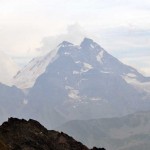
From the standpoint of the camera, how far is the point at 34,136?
171m

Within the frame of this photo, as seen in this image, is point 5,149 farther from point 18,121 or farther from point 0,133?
point 18,121

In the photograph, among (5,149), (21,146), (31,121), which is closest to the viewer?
(5,149)

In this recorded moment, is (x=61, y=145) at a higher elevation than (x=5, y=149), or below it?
higher

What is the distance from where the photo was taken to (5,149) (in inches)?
5162

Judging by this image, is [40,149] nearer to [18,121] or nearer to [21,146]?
[21,146]

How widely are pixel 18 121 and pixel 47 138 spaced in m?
12.6

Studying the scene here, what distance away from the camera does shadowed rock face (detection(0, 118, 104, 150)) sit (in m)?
162

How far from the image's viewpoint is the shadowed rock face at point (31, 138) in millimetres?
161500

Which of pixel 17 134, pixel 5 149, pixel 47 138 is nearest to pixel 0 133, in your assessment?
pixel 17 134

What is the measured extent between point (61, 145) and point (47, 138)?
567cm

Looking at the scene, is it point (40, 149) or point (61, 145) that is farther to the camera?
point (61, 145)

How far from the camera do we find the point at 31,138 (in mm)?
168000

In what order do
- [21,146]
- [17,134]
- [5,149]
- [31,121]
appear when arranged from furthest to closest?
[31,121]
[17,134]
[21,146]
[5,149]

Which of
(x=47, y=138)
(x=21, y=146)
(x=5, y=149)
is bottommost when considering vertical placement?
(x=5, y=149)
